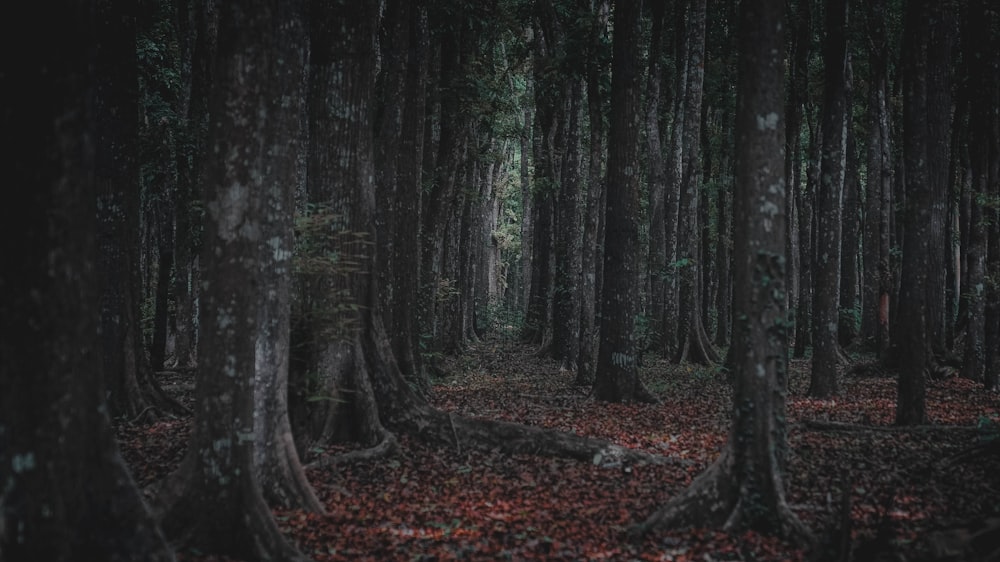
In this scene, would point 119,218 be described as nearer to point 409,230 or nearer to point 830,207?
point 409,230

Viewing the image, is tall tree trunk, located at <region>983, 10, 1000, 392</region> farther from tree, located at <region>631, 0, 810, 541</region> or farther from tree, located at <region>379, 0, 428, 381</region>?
tree, located at <region>379, 0, 428, 381</region>

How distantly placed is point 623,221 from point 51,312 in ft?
36.2

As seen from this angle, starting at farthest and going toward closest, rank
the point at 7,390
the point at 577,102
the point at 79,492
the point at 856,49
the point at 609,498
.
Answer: the point at 856,49 → the point at 577,102 → the point at 609,498 → the point at 79,492 → the point at 7,390

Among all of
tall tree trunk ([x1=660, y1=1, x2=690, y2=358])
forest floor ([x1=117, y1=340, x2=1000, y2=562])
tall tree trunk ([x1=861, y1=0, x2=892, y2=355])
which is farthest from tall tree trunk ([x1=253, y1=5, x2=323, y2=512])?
tall tree trunk ([x1=660, y1=1, x2=690, y2=358])

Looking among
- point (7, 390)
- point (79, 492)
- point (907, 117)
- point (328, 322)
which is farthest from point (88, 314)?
point (907, 117)

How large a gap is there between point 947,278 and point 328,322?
2428cm

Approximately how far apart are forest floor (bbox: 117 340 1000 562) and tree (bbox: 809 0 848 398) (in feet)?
2.98

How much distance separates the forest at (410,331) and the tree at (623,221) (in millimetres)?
57

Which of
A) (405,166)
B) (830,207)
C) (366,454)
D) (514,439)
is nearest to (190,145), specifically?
(405,166)

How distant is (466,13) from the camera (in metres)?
16.5

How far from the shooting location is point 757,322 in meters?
5.95

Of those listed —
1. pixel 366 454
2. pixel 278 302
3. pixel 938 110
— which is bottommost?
pixel 366 454

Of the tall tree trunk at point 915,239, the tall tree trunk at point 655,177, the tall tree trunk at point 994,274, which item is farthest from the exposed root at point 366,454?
the tall tree trunk at point 655,177

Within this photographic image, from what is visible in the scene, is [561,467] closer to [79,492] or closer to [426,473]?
[426,473]
